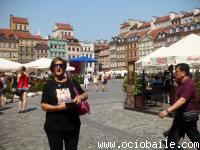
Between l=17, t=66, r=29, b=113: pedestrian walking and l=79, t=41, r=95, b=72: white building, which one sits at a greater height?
l=79, t=41, r=95, b=72: white building

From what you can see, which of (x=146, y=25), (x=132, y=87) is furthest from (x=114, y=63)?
(x=132, y=87)

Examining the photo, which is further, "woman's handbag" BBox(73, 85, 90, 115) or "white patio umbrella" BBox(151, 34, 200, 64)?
"white patio umbrella" BBox(151, 34, 200, 64)

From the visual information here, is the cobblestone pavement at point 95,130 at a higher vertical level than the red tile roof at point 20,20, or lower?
lower

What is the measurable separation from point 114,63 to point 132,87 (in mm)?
92543

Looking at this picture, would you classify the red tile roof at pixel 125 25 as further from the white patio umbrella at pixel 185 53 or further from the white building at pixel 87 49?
the white patio umbrella at pixel 185 53

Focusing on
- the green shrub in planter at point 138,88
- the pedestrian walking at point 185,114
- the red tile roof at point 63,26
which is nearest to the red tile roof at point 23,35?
the red tile roof at point 63,26

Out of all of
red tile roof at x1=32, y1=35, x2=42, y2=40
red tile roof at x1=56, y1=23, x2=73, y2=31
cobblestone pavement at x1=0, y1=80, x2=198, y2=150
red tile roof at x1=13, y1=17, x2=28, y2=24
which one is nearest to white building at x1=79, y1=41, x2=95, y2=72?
red tile roof at x1=56, y1=23, x2=73, y2=31

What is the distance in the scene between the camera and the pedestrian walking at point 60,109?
3934 millimetres

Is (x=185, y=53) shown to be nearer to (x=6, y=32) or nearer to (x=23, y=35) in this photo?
(x=6, y=32)

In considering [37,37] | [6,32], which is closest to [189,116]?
[6,32]

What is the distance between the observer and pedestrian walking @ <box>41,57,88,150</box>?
3.93 m

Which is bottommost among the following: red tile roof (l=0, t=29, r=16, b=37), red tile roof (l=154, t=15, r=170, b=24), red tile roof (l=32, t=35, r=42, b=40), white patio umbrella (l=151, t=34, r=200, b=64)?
white patio umbrella (l=151, t=34, r=200, b=64)

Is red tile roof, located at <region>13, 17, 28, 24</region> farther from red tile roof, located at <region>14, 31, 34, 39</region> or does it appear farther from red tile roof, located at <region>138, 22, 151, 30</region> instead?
red tile roof, located at <region>138, 22, 151, 30</region>

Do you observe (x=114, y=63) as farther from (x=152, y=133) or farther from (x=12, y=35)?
(x=152, y=133)
